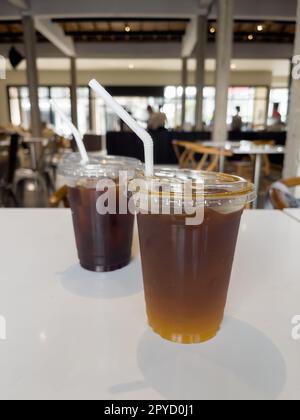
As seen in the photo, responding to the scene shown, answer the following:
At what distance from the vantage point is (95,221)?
0.63 m

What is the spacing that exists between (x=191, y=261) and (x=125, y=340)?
0.43 feet

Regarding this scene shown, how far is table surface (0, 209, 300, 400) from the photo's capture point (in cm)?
36

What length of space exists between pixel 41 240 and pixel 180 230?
514 millimetres

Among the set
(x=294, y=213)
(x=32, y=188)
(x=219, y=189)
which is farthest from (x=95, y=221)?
(x=32, y=188)

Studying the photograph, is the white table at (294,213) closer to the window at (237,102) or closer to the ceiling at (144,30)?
the ceiling at (144,30)

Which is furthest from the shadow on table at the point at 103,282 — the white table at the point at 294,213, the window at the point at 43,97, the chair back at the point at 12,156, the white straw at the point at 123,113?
the window at the point at 43,97

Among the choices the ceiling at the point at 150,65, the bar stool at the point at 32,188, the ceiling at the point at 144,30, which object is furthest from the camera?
the ceiling at the point at 150,65

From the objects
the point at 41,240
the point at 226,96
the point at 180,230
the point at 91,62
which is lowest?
the point at 41,240

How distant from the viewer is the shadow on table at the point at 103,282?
1.85 feet

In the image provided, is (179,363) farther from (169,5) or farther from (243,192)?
(169,5)

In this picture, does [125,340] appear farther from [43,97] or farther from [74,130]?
[43,97]

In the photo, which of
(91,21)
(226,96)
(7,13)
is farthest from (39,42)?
(226,96)

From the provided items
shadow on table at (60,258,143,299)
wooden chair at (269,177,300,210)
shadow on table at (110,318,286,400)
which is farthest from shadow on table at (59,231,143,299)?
wooden chair at (269,177,300,210)

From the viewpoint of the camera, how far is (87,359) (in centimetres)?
40
